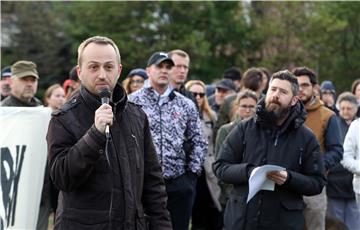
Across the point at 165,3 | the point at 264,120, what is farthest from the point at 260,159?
the point at 165,3

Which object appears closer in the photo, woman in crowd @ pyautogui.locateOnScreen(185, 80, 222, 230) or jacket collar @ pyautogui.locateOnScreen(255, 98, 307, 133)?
jacket collar @ pyautogui.locateOnScreen(255, 98, 307, 133)

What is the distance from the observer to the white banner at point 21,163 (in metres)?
5.55

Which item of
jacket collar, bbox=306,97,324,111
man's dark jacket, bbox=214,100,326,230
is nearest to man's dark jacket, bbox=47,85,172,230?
man's dark jacket, bbox=214,100,326,230

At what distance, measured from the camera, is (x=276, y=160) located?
548 cm

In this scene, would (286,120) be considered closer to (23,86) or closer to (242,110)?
(242,110)

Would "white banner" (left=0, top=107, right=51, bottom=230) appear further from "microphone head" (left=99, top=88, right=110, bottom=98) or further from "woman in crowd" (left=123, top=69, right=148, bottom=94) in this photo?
"woman in crowd" (left=123, top=69, right=148, bottom=94)

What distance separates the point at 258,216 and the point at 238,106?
2.70 m

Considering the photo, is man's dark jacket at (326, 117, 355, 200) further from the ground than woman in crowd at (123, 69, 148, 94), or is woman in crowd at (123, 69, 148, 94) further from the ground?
woman in crowd at (123, 69, 148, 94)

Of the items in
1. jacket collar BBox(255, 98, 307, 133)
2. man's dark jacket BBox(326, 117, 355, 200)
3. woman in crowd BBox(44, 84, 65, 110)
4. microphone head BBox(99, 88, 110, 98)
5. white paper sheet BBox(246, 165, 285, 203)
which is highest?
microphone head BBox(99, 88, 110, 98)

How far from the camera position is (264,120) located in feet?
18.0

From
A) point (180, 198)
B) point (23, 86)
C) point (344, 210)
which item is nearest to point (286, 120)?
point (180, 198)

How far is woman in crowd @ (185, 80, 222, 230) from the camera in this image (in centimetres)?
922

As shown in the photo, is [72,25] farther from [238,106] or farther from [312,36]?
[238,106]

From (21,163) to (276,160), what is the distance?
207cm
